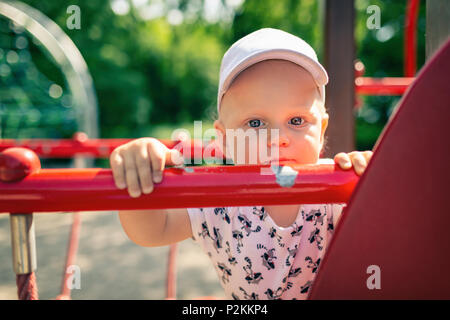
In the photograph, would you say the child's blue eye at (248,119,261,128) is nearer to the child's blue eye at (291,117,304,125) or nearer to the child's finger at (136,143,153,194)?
the child's blue eye at (291,117,304,125)

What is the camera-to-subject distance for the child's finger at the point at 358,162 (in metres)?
0.54

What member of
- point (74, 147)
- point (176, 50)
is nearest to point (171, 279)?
point (74, 147)

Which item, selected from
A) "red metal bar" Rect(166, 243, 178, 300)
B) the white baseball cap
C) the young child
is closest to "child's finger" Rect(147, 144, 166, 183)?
the young child

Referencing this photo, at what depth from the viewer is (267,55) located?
2.71 feet

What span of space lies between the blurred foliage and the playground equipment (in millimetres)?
7320

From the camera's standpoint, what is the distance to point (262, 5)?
11.5 metres

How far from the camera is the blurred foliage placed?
9.16m

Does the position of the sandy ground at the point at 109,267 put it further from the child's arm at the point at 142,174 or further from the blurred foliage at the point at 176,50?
the blurred foliage at the point at 176,50

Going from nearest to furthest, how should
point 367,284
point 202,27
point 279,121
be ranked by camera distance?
point 367,284
point 279,121
point 202,27

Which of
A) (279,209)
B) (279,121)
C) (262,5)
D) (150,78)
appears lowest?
(279,209)

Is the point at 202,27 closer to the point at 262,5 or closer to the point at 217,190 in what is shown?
Answer: the point at 262,5

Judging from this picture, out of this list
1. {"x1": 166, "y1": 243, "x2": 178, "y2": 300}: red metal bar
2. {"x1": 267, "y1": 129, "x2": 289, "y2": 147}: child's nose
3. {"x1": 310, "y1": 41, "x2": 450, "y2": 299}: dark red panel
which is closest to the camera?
{"x1": 310, "y1": 41, "x2": 450, "y2": 299}: dark red panel
